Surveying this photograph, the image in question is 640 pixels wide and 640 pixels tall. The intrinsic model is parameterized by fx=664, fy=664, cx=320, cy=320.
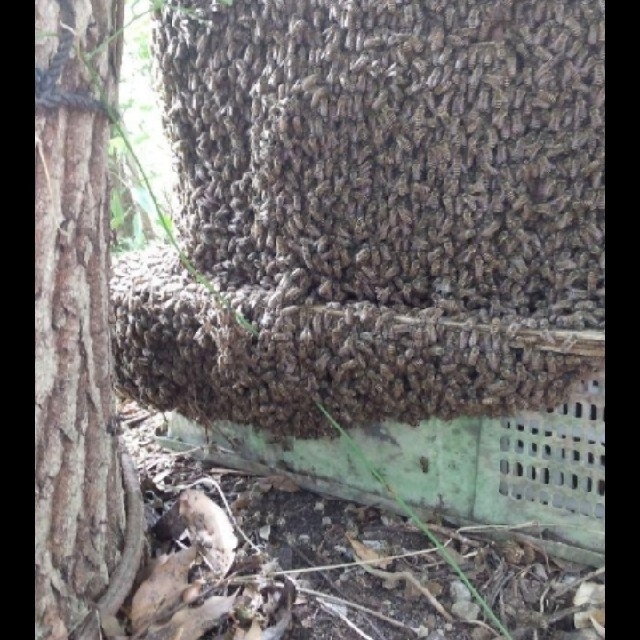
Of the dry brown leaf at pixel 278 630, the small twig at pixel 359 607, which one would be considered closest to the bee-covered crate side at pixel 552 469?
the small twig at pixel 359 607

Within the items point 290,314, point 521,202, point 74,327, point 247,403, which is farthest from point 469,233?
point 74,327

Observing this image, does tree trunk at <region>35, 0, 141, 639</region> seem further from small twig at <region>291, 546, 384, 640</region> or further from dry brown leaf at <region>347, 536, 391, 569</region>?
dry brown leaf at <region>347, 536, 391, 569</region>

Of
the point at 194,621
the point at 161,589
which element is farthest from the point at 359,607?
the point at 161,589

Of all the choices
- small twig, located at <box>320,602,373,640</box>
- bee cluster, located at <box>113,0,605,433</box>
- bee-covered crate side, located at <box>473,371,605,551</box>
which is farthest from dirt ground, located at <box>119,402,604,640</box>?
bee cluster, located at <box>113,0,605,433</box>

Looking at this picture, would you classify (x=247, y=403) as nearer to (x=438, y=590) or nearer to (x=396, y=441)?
(x=396, y=441)

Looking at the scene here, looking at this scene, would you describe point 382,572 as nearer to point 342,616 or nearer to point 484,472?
point 342,616

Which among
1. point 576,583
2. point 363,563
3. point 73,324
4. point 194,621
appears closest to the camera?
point 73,324

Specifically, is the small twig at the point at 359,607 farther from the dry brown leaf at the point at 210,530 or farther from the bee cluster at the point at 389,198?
the bee cluster at the point at 389,198
